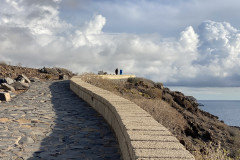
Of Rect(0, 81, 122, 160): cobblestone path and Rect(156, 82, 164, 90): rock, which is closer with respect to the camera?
Rect(0, 81, 122, 160): cobblestone path

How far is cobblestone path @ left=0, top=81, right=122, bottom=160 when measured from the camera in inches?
212

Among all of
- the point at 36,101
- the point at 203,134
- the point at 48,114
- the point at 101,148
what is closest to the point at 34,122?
the point at 48,114

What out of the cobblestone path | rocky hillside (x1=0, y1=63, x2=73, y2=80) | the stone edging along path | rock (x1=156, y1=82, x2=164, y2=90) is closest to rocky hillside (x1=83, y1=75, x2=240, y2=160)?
rock (x1=156, y1=82, x2=164, y2=90)

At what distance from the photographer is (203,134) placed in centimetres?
1906

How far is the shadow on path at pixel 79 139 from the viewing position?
5.34 metres

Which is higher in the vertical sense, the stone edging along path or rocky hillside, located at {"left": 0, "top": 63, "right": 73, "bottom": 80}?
rocky hillside, located at {"left": 0, "top": 63, "right": 73, "bottom": 80}

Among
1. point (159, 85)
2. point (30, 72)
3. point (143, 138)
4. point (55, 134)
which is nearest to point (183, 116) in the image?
point (159, 85)

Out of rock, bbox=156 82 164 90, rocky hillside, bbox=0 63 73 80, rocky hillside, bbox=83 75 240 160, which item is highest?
rocky hillside, bbox=0 63 73 80

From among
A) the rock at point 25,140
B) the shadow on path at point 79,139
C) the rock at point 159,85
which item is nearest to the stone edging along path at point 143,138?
the shadow on path at point 79,139

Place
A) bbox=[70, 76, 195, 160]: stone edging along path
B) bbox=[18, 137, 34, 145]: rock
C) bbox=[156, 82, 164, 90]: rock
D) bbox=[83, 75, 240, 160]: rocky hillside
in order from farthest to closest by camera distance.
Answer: bbox=[156, 82, 164, 90]: rock, bbox=[83, 75, 240, 160]: rocky hillside, bbox=[18, 137, 34, 145]: rock, bbox=[70, 76, 195, 160]: stone edging along path

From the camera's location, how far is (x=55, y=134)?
669 centimetres

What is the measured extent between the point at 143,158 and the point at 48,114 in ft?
19.5

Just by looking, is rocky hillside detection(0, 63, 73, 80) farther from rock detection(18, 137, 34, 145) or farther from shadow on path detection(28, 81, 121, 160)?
rock detection(18, 137, 34, 145)

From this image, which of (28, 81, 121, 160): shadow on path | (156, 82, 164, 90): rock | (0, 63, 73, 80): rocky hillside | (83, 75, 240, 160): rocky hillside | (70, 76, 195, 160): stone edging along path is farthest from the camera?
(156, 82, 164, 90): rock
